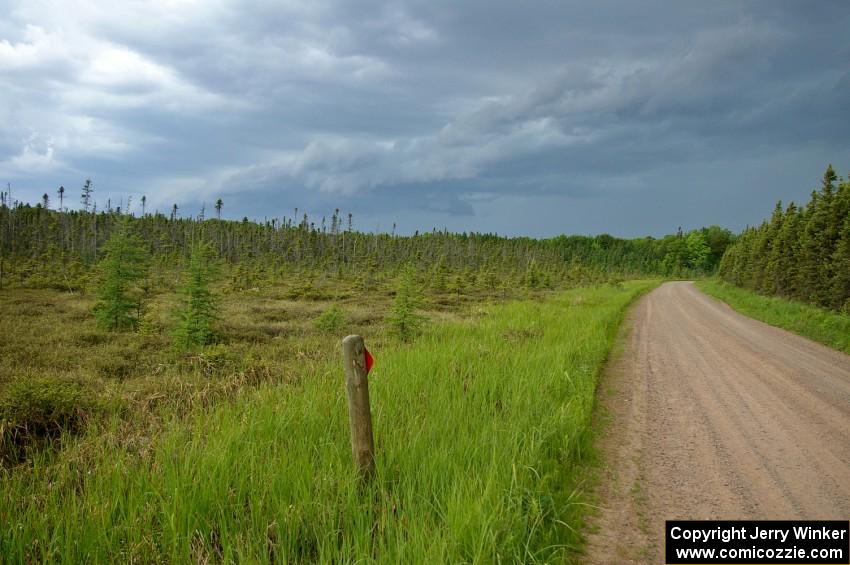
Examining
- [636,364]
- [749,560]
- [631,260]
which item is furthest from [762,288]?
[631,260]

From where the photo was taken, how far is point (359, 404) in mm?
3941

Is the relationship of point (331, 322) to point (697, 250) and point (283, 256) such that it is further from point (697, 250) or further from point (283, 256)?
point (697, 250)

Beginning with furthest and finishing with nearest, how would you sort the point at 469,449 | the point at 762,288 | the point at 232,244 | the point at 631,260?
the point at 631,260
the point at 232,244
the point at 762,288
the point at 469,449

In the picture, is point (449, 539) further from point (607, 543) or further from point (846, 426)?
point (846, 426)

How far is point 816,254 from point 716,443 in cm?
2762

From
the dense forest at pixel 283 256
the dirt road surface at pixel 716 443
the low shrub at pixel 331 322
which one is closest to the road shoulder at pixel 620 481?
the dirt road surface at pixel 716 443

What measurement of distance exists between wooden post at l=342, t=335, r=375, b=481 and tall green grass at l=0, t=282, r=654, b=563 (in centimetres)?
17

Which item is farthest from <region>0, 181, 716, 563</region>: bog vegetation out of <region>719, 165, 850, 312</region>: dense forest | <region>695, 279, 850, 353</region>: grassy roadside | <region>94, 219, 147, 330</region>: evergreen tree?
<region>719, 165, 850, 312</region>: dense forest

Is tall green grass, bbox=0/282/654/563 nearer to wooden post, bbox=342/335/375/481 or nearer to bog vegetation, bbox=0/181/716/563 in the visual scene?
bog vegetation, bbox=0/181/716/563

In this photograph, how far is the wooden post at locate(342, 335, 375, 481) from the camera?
3.89m

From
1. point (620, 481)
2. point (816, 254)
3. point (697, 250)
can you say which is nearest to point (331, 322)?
point (620, 481)

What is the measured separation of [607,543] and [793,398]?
6012mm

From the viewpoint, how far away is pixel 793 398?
7.54m

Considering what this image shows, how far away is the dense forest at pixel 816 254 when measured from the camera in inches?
876
